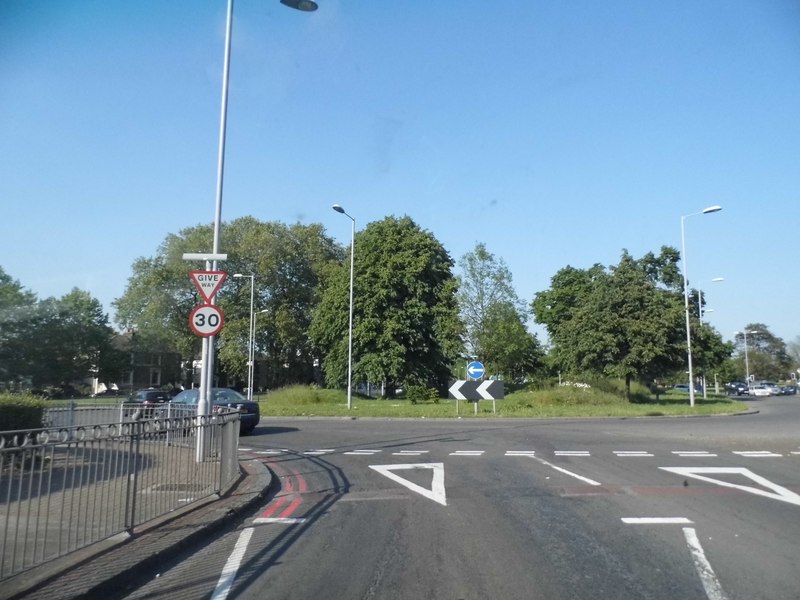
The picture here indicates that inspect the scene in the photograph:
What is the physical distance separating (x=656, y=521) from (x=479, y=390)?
71.5 ft

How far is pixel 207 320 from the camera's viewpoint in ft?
40.5

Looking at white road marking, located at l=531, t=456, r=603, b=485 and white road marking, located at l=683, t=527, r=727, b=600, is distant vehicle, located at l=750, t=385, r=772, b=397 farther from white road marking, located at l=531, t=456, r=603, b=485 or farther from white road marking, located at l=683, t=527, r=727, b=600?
white road marking, located at l=683, t=527, r=727, b=600

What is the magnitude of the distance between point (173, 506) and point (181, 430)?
92 centimetres

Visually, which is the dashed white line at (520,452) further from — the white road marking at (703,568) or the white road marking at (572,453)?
the white road marking at (703,568)

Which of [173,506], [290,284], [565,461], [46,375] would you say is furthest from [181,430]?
[290,284]

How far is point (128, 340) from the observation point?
6731cm

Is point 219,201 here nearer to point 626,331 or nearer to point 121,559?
point 121,559

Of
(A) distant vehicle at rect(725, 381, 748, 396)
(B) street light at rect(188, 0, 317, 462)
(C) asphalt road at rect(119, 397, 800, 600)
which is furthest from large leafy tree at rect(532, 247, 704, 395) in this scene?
(A) distant vehicle at rect(725, 381, 748, 396)

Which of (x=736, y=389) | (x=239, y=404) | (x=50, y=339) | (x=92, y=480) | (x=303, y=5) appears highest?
(x=303, y=5)

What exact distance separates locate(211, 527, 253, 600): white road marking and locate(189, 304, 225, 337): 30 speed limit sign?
506cm

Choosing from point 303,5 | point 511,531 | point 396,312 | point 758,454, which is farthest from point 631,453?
point 396,312

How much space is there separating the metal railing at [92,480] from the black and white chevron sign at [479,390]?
821 inches

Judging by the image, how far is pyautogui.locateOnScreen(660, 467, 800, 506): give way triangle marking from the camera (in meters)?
9.85

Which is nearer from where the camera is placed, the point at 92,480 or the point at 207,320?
the point at 92,480
